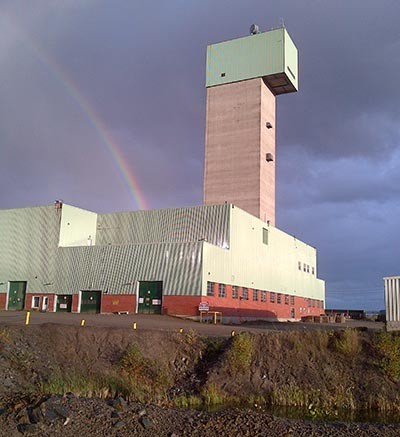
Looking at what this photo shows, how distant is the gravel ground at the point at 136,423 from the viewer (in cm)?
1119

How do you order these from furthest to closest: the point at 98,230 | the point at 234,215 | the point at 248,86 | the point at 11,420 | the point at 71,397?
the point at 248,86 < the point at 98,230 < the point at 234,215 < the point at 71,397 < the point at 11,420

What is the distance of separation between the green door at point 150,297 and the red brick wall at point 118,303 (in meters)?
0.82

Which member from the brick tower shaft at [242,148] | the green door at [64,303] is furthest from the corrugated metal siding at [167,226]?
the brick tower shaft at [242,148]

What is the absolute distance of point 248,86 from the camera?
6838 cm

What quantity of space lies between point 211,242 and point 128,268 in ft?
29.1

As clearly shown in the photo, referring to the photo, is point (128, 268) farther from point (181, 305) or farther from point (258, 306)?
point (258, 306)

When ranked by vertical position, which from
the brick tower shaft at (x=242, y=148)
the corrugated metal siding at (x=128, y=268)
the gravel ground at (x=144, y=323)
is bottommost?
the gravel ground at (x=144, y=323)

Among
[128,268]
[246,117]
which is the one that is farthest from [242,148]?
[128,268]

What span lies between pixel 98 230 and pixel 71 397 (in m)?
48.0

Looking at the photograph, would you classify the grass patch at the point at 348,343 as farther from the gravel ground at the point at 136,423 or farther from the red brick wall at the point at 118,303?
the red brick wall at the point at 118,303

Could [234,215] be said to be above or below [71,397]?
above

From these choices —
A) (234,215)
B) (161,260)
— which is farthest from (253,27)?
(161,260)

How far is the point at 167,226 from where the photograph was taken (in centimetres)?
5506

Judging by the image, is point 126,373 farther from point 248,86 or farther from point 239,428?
point 248,86
